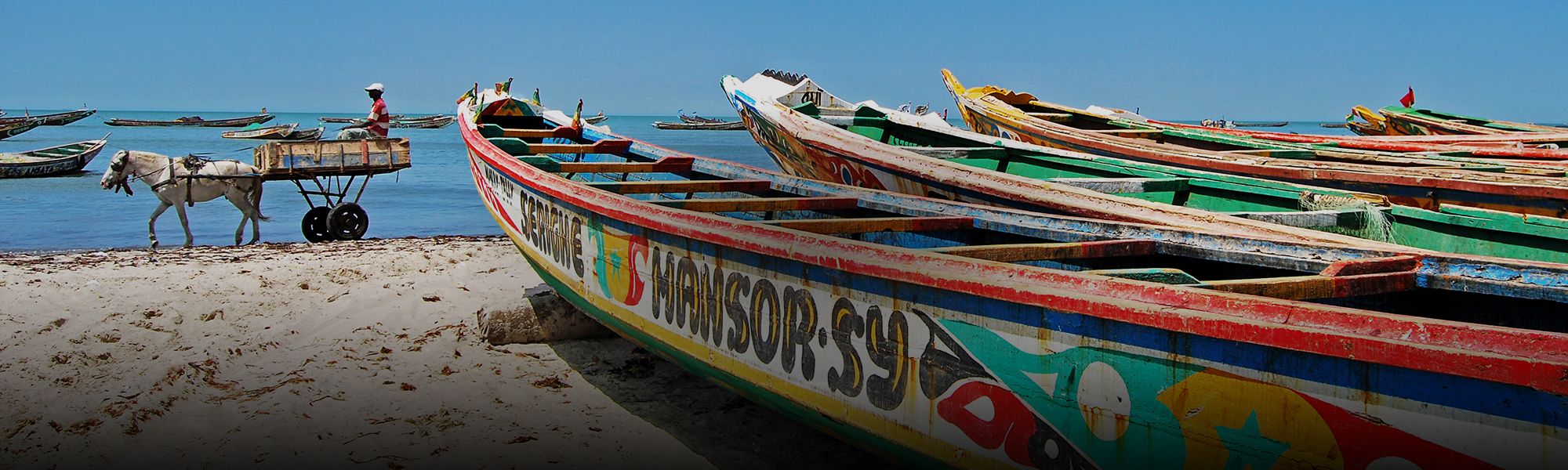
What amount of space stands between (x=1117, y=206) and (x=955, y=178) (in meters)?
2.00

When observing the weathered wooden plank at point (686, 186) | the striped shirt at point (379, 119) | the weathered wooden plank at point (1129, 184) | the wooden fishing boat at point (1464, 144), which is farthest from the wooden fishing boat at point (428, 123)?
the weathered wooden plank at point (1129, 184)

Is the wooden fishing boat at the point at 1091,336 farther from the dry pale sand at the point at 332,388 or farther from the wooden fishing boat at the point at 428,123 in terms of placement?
the wooden fishing boat at the point at 428,123

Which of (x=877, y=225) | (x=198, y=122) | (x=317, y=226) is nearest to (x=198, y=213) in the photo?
(x=317, y=226)

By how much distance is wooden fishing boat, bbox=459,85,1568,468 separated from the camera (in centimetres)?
251

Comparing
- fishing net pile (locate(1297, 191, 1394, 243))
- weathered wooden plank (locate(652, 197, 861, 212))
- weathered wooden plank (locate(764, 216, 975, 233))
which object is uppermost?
weathered wooden plank (locate(652, 197, 861, 212))

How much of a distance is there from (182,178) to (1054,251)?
12238 millimetres

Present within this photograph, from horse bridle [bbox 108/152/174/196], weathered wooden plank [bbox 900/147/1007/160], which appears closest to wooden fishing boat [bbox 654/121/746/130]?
horse bridle [bbox 108/152/174/196]

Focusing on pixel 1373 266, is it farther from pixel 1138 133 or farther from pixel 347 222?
pixel 347 222

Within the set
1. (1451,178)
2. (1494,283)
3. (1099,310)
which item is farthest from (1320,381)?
(1451,178)

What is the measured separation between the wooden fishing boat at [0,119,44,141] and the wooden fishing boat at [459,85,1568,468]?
4802cm

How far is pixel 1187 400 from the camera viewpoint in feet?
9.55

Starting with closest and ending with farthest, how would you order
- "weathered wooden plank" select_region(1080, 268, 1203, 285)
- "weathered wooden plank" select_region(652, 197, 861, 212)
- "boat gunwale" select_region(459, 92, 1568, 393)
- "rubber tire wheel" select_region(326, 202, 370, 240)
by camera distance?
"boat gunwale" select_region(459, 92, 1568, 393)
"weathered wooden plank" select_region(1080, 268, 1203, 285)
"weathered wooden plank" select_region(652, 197, 861, 212)
"rubber tire wheel" select_region(326, 202, 370, 240)

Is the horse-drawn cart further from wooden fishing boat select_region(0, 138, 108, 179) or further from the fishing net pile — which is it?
wooden fishing boat select_region(0, 138, 108, 179)

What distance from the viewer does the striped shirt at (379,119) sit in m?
14.1
